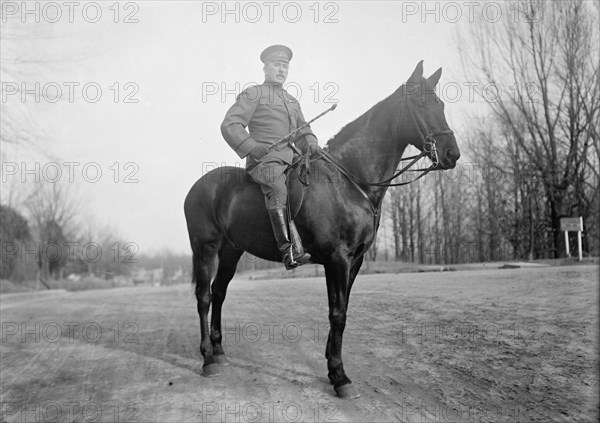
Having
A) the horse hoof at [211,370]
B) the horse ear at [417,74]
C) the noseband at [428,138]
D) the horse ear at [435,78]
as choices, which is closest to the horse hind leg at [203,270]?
the horse hoof at [211,370]

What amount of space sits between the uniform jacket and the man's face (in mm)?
63

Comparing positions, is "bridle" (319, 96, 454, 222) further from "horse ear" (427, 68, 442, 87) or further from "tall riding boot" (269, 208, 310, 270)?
"tall riding boot" (269, 208, 310, 270)

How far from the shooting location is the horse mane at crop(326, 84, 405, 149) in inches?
184

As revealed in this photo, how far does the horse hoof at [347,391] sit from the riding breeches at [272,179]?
5.64 ft

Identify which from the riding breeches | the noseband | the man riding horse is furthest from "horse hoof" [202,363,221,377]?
the noseband

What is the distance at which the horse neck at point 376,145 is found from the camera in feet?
15.0

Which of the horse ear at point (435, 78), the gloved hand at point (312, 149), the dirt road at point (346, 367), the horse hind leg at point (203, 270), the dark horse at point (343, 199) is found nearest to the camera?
the dirt road at point (346, 367)

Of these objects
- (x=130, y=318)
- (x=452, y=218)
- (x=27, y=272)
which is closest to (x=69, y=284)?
(x=27, y=272)

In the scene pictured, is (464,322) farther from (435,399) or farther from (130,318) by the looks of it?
(130,318)

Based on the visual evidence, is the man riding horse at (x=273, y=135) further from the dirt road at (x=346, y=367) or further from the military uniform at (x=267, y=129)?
the dirt road at (x=346, y=367)

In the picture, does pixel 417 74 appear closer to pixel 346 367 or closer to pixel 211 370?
pixel 346 367

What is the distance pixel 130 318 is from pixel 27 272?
31.3 metres

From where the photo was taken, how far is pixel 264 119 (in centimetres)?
489

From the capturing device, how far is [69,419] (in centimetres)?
362
